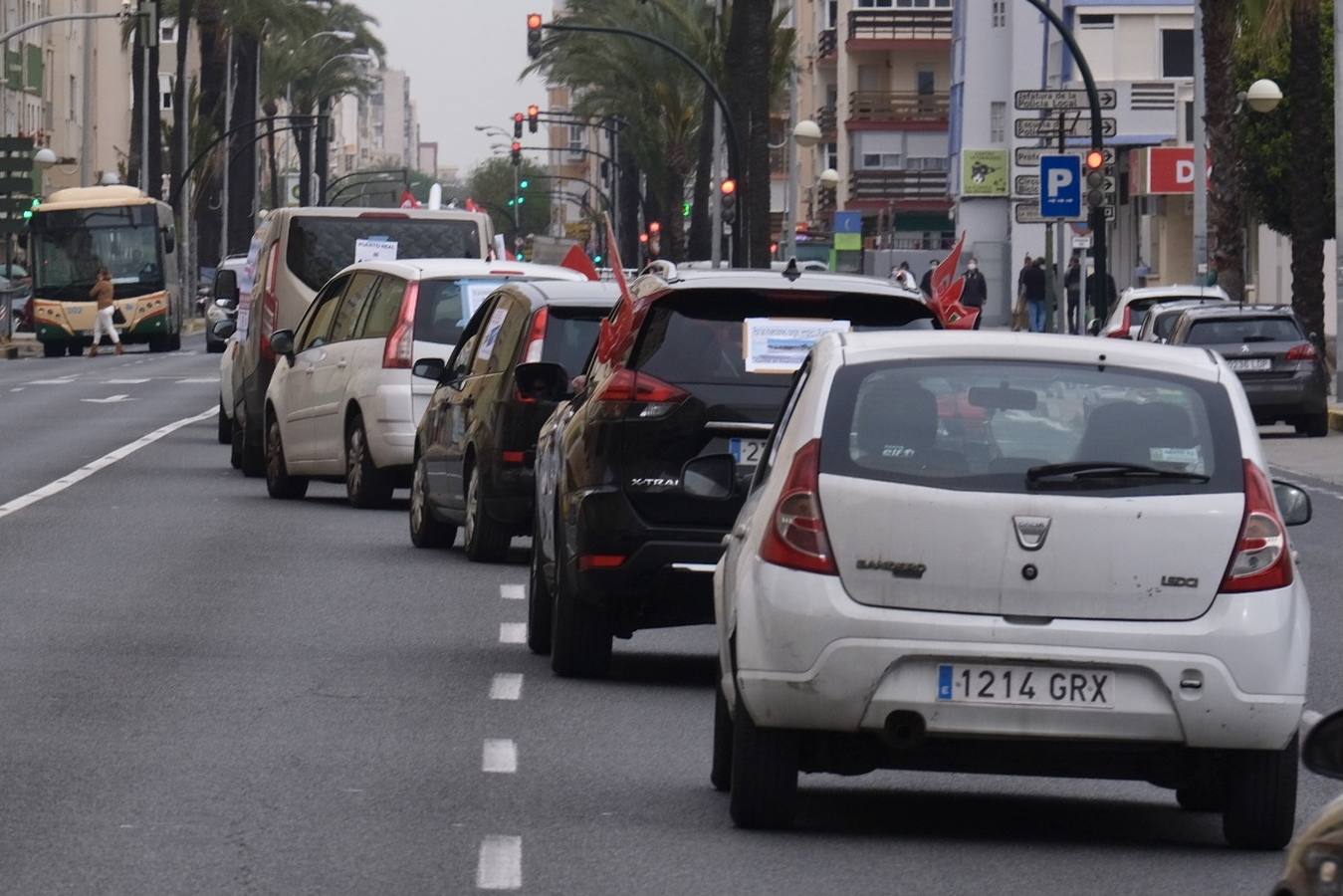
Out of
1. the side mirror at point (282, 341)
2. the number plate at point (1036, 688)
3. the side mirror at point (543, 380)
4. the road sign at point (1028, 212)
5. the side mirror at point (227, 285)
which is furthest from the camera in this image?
the road sign at point (1028, 212)

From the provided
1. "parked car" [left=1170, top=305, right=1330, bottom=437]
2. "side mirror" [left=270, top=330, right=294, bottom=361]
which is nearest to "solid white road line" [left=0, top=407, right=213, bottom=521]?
"side mirror" [left=270, top=330, right=294, bottom=361]

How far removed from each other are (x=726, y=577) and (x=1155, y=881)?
1.66 m

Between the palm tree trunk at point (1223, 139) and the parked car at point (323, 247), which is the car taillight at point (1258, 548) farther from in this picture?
the palm tree trunk at point (1223, 139)

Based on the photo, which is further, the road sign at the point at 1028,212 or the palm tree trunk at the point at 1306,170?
the palm tree trunk at the point at 1306,170

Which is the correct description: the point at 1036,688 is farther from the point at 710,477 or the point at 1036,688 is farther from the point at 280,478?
the point at 280,478

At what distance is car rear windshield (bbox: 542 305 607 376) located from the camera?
16391 millimetres

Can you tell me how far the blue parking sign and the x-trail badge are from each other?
27.6 m

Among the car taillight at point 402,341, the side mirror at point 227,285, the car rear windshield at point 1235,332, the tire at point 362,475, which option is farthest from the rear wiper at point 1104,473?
the car rear windshield at point 1235,332

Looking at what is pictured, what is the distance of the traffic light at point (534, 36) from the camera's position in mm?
53541

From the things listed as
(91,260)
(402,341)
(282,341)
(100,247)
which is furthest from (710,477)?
(100,247)

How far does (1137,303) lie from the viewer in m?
36.5

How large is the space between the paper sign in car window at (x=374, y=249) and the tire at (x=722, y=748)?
17.4 m

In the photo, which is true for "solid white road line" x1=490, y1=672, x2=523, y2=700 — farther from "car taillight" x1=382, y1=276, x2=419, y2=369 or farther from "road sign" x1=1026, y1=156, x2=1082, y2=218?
"road sign" x1=1026, y1=156, x2=1082, y2=218

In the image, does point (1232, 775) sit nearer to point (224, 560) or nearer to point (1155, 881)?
point (1155, 881)
